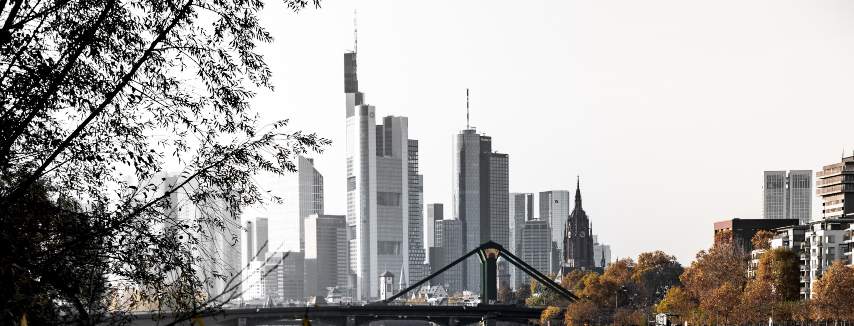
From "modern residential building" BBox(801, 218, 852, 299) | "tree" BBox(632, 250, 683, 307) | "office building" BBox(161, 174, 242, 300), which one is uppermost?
"office building" BBox(161, 174, 242, 300)

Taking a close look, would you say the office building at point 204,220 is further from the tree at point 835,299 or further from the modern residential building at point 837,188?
the modern residential building at point 837,188

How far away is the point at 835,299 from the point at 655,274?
50840mm

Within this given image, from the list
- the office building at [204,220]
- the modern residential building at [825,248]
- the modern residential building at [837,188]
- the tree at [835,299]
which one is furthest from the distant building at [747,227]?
the office building at [204,220]

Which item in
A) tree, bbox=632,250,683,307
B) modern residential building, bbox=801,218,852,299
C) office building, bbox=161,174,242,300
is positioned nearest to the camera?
office building, bbox=161,174,242,300

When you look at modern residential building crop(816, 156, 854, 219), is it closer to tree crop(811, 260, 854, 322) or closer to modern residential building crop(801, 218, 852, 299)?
modern residential building crop(801, 218, 852, 299)

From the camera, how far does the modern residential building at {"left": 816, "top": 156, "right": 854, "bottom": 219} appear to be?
136625 millimetres

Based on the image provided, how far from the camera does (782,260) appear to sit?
93.7 m

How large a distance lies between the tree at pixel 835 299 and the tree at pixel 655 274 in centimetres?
4310

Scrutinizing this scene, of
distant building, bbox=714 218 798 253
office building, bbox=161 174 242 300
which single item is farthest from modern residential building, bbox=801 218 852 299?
office building, bbox=161 174 242 300

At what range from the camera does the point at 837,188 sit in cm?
13862

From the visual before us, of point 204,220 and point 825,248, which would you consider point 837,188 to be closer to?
point 825,248

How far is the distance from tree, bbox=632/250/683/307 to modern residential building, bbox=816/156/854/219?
56.7 ft

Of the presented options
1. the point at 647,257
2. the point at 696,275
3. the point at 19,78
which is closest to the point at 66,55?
the point at 19,78

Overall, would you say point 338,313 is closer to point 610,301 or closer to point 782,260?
point 610,301
